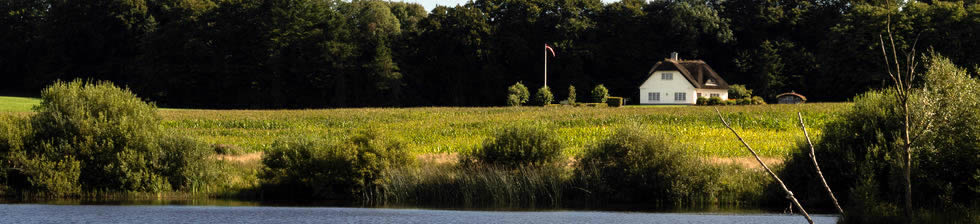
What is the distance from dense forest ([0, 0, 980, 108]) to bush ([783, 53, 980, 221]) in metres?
63.1

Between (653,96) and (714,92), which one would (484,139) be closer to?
(653,96)

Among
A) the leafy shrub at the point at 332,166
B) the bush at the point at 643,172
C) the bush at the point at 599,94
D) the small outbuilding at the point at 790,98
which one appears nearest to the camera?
the bush at the point at 643,172

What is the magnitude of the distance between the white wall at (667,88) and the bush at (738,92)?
5.25 metres

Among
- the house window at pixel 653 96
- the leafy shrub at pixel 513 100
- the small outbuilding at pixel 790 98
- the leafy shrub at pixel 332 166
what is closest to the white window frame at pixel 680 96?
the house window at pixel 653 96

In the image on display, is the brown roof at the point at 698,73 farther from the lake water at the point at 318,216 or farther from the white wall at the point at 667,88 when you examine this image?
the lake water at the point at 318,216

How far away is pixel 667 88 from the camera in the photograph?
97875 millimetres

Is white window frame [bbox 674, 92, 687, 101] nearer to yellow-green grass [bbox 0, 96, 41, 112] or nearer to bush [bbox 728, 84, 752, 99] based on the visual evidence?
bush [bbox 728, 84, 752, 99]

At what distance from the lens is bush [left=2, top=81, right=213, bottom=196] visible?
37.3m

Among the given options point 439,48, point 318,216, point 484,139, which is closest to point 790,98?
point 439,48

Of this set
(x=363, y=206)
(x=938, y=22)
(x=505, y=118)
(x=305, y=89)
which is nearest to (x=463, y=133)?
(x=505, y=118)

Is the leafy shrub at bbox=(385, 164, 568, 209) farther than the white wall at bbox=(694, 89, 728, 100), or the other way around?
the white wall at bbox=(694, 89, 728, 100)

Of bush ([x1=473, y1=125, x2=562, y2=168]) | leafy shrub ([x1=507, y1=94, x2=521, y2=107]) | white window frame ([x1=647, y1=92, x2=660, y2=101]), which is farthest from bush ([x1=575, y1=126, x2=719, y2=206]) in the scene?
white window frame ([x1=647, y1=92, x2=660, y2=101])

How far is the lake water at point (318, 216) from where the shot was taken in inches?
1174

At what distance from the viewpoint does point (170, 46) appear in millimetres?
105312
